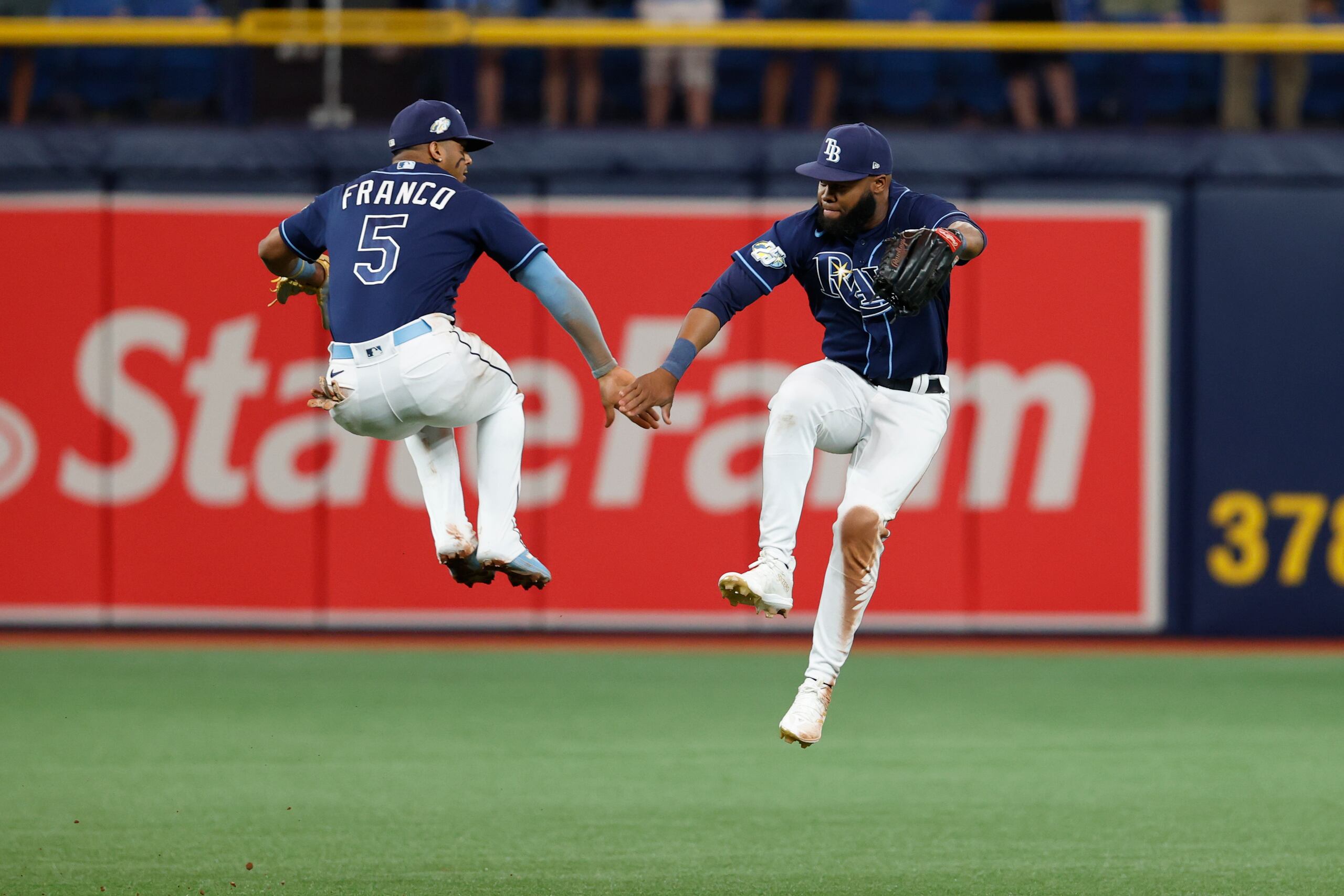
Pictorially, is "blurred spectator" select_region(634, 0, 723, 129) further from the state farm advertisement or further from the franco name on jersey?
the franco name on jersey

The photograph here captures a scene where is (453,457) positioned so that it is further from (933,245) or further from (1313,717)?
(1313,717)

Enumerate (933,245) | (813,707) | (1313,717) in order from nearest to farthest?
(933,245) < (813,707) < (1313,717)

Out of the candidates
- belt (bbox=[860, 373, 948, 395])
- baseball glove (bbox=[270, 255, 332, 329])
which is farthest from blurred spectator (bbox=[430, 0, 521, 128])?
belt (bbox=[860, 373, 948, 395])

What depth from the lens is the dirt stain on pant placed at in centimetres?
750

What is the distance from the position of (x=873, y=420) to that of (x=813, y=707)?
1.22 m

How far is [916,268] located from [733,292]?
1.03 metres

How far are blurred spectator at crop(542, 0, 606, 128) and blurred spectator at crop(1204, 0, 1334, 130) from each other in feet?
16.2

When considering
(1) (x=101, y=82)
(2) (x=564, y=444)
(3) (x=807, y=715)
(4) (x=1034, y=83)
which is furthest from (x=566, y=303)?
(1) (x=101, y=82)

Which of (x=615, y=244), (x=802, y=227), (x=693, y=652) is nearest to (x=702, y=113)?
(x=615, y=244)

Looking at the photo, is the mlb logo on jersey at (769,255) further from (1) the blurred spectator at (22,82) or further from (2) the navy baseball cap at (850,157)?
(1) the blurred spectator at (22,82)

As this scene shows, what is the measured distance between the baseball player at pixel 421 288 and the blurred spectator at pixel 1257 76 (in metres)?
9.05

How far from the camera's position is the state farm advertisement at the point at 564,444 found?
47.6ft

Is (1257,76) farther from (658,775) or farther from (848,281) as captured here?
(848,281)

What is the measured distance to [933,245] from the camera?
6871 mm
